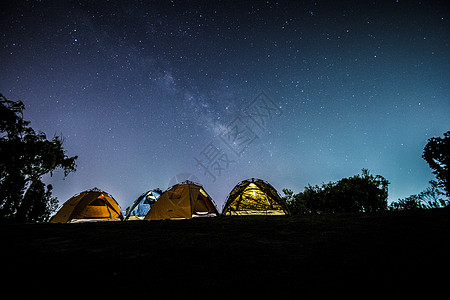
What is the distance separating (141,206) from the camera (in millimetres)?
13906

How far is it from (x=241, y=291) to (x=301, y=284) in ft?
2.38

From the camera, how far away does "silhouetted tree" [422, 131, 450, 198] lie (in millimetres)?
16589

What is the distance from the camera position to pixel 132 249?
12.9 feet

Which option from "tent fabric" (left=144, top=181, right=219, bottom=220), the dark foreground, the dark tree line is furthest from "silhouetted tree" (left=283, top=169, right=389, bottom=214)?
the dark foreground

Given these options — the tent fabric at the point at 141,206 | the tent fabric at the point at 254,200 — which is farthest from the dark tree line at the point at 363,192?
the tent fabric at the point at 141,206

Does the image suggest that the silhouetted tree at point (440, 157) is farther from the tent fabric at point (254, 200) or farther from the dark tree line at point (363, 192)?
the tent fabric at point (254, 200)

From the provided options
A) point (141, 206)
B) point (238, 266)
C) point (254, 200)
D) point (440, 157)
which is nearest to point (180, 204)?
point (141, 206)

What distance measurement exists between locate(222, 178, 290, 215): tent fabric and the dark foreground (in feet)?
26.8

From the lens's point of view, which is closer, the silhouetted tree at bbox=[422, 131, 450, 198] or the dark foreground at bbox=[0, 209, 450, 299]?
the dark foreground at bbox=[0, 209, 450, 299]

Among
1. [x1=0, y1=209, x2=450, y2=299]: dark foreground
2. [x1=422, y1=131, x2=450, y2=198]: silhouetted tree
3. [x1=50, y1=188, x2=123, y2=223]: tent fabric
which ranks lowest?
[x1=0, y1=209, x2=450, y2=299]: dark foreground

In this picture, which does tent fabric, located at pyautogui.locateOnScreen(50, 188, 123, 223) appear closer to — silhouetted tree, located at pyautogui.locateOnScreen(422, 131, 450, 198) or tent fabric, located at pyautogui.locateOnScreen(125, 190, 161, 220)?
tent fabric, located at pyautogui.locateOnScreen(125, 190, 161, 220)

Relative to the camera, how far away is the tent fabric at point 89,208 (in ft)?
36.6

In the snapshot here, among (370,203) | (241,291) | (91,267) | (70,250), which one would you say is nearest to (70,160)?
(70,250)

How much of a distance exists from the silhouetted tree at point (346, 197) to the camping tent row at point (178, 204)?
23.3 feet
